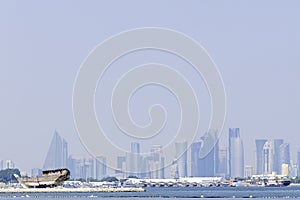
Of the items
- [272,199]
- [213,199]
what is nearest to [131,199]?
[213,199]

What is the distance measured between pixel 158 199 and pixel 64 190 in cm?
5845

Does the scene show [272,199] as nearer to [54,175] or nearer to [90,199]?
[90,199]

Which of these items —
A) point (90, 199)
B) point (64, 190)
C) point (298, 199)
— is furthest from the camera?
point (64, 190)

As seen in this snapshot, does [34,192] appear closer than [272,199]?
No

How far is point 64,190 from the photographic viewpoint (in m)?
197

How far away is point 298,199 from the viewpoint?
136 meters

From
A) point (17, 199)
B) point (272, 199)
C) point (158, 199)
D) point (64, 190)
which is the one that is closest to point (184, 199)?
point (158, 199)

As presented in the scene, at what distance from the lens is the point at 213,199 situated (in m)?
140

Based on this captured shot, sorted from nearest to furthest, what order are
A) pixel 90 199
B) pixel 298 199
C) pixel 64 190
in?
pixel 298 199
pixel 90 199
pixel 64 190

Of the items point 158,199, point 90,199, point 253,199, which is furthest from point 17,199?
point 253,199

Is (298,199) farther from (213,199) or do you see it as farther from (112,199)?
(112,199)

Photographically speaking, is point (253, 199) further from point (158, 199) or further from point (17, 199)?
point (17, 199)

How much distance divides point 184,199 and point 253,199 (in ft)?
35.2

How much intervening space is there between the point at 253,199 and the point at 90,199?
26033 mm
